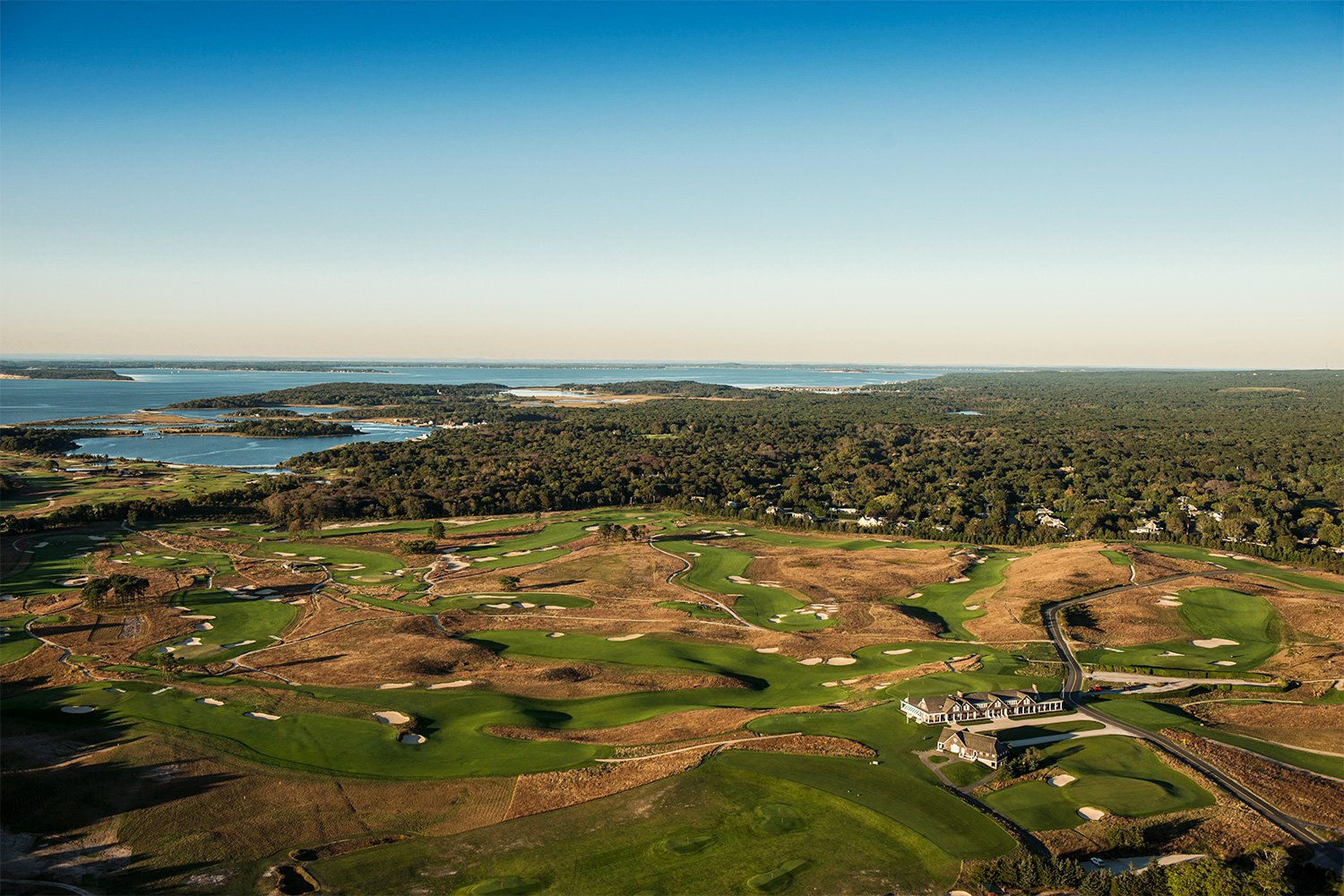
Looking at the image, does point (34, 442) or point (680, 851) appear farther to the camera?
point (34, 442)

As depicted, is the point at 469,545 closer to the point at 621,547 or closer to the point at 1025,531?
the point at 621,547

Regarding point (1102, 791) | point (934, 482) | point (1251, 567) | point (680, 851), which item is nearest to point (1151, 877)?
point (1102, 791)

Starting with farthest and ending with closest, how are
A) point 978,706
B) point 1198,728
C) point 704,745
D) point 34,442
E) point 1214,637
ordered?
point 34,442, point 1214,637, point 978,706, point 1198,728, point 704,745

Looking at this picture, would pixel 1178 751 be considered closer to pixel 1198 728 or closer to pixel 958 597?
pixel 1198 728

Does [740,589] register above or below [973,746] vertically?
below

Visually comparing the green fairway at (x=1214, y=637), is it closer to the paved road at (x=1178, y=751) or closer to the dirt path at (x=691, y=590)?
the paved road at (x=1178, y=751)

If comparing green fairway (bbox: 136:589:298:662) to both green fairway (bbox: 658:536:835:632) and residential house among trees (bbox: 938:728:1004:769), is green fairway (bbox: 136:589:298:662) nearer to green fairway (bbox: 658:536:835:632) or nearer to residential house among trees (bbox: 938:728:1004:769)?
green fairway (bbox: 658:536:835:632)
